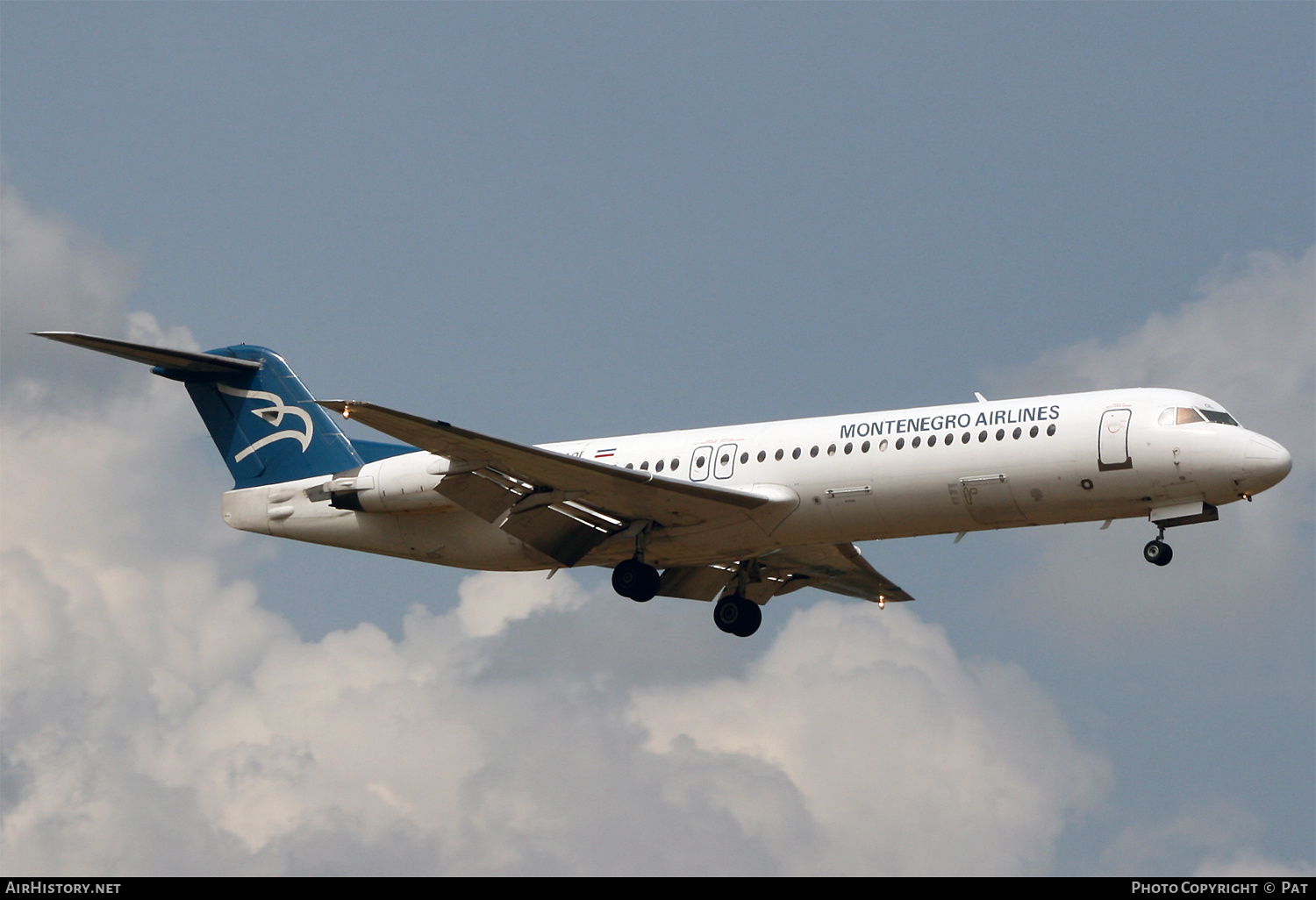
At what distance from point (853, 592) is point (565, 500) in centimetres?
767

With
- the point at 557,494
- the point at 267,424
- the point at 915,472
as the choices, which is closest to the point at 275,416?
Answer: the point at 267,424

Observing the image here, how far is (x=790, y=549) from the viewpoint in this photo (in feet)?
107

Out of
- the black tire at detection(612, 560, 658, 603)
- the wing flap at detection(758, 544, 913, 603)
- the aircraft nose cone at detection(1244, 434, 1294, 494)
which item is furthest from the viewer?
the wing flap at detection(758, 544, 913, 603)

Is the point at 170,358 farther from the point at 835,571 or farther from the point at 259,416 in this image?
the point at 835,571

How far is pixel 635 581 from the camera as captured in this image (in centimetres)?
3100

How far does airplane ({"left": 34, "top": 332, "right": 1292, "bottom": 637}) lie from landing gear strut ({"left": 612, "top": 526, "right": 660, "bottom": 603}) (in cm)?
3

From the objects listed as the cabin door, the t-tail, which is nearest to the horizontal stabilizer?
the t-tail

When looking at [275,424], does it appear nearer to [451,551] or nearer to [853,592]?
[451,551]

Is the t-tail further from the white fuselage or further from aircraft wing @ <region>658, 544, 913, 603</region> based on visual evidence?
aircraft wing @ <region>658, 544, 913, 603</region>

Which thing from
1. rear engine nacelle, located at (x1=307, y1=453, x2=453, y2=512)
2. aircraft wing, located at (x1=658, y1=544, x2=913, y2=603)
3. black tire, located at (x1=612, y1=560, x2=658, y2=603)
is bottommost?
black tire, located at (x1=612, y1=560, x2=658, y2=603)

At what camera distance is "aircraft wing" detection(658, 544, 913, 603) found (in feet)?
112

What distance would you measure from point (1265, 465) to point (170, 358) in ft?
65.0
